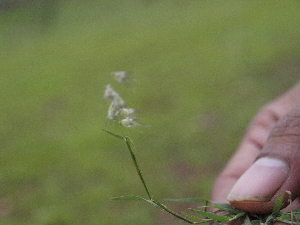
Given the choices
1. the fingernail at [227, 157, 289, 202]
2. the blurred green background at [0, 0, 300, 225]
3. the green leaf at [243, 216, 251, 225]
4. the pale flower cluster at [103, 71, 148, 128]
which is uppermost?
the blurred green background at [0, 0, 300, 225]

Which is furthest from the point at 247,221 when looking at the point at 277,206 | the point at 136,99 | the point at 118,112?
the point at 136,99

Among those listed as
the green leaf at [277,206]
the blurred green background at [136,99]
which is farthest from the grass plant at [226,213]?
the blurred green background at [136,99]

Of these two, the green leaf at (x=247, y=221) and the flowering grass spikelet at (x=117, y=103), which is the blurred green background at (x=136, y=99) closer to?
the flowering grass spikelet at (x=117, y=103)

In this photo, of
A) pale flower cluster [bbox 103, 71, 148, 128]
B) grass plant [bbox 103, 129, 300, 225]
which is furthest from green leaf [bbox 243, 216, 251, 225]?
pale flower cluster [bbox 103, 71, 148, 128]

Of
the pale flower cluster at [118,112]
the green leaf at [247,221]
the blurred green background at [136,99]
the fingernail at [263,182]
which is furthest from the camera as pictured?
the blurred green background at [136,99]

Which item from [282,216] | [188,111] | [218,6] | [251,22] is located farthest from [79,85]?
[282,216]

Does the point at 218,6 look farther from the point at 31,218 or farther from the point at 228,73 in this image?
the point at 31,218

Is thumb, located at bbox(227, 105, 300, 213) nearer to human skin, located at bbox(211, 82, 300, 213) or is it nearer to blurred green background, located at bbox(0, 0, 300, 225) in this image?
human skin, located at bbox(211, 82, 300, 213)
